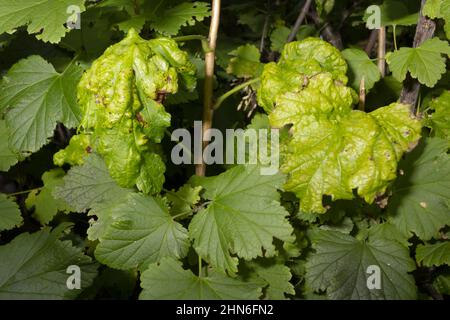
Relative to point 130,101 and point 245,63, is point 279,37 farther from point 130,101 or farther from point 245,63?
point 130,101

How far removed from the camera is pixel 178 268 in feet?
4.54

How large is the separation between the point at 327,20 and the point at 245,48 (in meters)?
0.53

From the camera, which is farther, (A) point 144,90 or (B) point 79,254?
(B) point 79,254

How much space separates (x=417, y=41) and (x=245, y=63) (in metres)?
0.75

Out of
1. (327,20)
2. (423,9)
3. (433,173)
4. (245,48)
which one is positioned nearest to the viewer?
(423,9)

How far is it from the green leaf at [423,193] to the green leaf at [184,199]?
2.37 ft

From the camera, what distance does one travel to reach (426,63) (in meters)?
1.53

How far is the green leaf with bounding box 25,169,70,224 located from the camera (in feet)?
6.79

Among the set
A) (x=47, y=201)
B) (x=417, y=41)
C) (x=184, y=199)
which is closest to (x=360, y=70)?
(x=417, y=41)

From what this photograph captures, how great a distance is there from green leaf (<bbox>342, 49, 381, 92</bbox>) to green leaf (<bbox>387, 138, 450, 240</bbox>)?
309mm

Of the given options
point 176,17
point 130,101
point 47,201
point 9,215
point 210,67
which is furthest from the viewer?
point 47,201

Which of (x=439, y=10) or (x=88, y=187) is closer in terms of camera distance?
(x=439, y=10)
